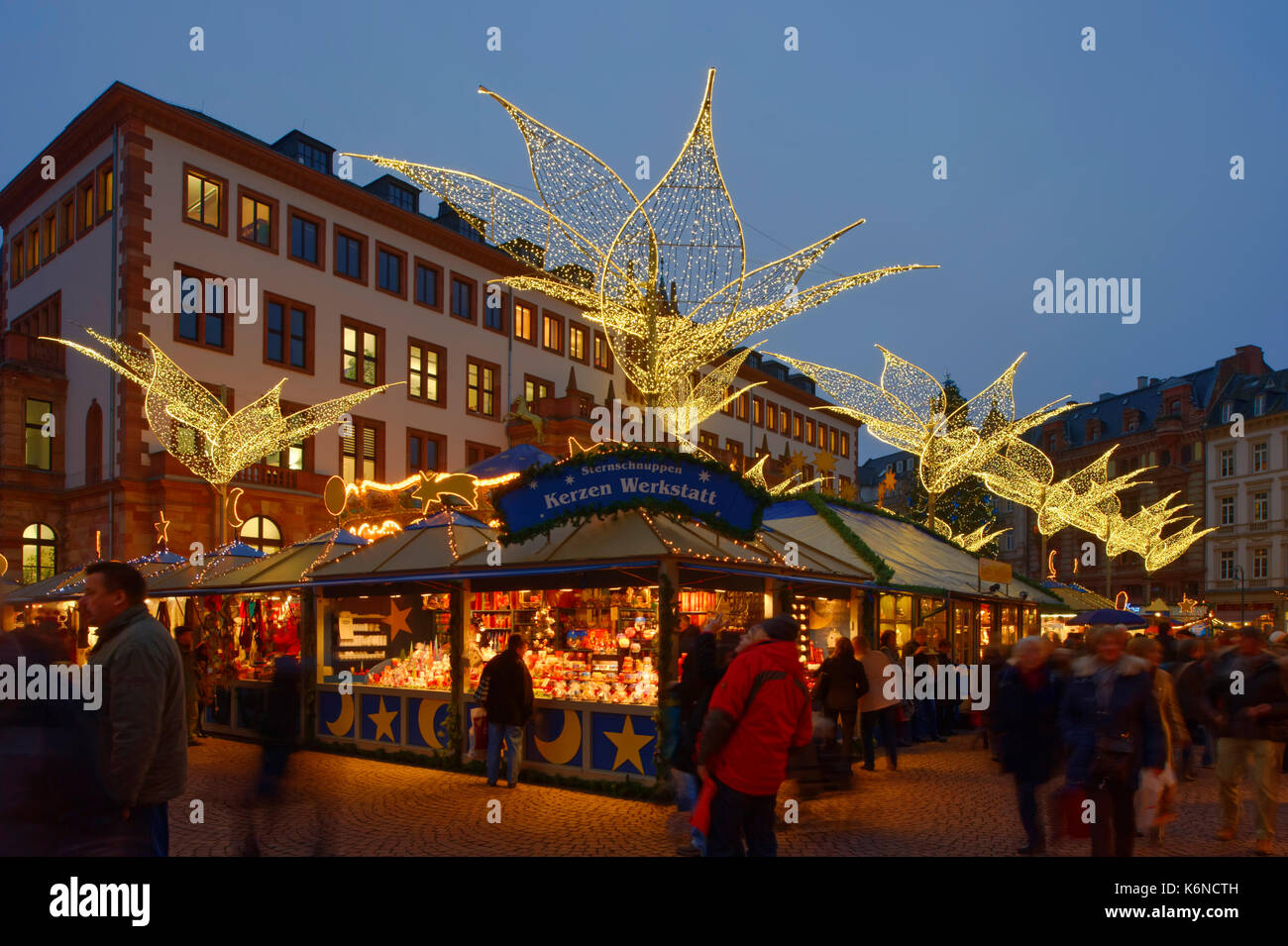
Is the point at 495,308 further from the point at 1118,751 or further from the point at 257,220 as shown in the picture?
the point at 1118,751

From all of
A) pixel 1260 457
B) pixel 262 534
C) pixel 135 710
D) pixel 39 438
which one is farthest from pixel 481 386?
pixel 1260 457

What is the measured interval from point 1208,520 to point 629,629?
62.3 metres

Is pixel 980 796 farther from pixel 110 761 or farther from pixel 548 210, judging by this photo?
pixel 110 761

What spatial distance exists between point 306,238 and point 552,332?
13.1m

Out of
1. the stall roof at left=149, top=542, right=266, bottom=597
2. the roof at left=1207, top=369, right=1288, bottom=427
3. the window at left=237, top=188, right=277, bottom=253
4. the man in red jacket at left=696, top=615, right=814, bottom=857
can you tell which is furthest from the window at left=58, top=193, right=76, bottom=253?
the roof at left=1207, top=369, right=1288, bottom=427

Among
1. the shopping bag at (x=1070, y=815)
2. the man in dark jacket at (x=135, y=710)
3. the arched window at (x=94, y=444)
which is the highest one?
the arched window at (x=94, y=444)

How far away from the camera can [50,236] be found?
3422 centimetres

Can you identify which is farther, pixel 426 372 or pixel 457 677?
pixel 426 372

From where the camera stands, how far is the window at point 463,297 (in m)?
39.9

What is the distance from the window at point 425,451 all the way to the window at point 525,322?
6533 millimetres

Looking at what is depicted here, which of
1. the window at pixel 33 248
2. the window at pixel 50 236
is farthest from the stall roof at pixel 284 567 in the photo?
the window at pixel 33 248

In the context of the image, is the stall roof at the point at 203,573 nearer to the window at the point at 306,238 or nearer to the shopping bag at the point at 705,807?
the shopping bag at the point at 705,807

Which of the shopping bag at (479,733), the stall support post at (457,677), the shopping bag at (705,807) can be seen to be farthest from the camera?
the stall support post at (457,677)
